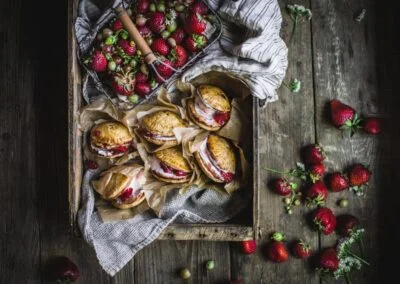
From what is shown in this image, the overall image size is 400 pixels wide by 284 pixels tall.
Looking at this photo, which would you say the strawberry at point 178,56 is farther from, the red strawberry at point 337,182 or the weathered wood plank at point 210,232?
the red strawberry at point 337,182

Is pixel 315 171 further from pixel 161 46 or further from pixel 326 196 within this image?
pixel 161 46

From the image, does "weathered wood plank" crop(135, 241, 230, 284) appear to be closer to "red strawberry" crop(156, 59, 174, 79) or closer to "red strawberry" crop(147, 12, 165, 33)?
"red strawberry" crop(156, 59, 174, 79)

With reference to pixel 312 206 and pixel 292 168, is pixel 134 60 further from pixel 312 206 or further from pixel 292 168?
pixel 312 206

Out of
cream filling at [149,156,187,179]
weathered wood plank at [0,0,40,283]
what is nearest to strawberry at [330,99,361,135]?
cream filling at [149,156,187,179]

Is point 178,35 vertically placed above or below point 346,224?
above

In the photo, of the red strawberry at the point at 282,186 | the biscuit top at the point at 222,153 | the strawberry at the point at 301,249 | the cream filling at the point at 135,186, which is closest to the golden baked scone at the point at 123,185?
the cream filling at the point at 135,186

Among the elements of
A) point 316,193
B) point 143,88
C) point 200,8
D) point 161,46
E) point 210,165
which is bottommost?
point 316,193

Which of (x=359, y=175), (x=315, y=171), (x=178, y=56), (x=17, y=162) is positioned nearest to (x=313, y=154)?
(x=315, y=171)
